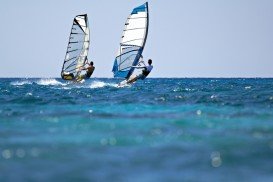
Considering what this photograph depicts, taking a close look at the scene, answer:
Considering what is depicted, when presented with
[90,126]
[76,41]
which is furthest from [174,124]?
[76,41]

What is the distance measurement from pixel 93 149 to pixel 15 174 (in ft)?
7.51

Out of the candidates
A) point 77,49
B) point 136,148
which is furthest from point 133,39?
point 136,148

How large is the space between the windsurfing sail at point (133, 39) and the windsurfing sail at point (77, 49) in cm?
683

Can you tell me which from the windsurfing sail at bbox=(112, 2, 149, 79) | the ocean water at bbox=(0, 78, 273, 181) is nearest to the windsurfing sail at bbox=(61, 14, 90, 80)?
the windsurfing sail at bbox=(112, 2, 149, 79)

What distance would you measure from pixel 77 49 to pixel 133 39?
8.38 m

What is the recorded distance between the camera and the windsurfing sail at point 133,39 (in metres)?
40.3

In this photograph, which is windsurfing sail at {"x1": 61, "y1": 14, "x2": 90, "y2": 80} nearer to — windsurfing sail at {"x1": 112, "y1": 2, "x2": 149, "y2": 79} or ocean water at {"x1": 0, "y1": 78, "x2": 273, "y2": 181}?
windsurfing sail at {"x1": 112, "y1": 2, "x2": 149, "y2": 79}

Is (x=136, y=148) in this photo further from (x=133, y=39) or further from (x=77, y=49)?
(x=77, y=49)

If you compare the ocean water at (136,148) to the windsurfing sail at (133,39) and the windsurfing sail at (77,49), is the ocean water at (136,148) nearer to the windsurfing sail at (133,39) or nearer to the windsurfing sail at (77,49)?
the windsurfing sail at (133,39)

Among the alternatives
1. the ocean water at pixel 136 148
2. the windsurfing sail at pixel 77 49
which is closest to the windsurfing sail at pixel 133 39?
the windsurfing sail at pixel 77 49

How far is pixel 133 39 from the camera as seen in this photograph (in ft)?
132

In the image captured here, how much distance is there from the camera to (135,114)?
56.5 ft

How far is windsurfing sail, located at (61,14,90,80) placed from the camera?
152ft

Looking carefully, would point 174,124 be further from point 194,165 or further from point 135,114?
point 194,165
